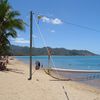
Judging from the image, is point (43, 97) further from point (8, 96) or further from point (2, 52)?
point (2, 52)

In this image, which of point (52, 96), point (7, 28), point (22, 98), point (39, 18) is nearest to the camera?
point (22, 98)

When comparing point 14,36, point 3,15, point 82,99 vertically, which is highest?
point 3,15

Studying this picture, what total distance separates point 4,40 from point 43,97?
1133 centimetres

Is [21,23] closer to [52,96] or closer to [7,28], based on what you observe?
[7,28]

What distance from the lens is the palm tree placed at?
19406mm

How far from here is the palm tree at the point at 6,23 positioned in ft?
63.7

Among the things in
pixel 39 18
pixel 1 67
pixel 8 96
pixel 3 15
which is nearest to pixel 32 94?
pixel 8 96

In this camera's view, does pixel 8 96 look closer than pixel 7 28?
Yes

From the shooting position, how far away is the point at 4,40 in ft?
66.3

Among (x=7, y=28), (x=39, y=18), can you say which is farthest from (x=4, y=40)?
(x=39, y=18)

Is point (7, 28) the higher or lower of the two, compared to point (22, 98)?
higher

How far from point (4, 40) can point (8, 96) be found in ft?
37.7

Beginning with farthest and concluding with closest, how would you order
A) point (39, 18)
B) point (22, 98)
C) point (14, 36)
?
point (14, 36), point (39, 18), point (22, 98)

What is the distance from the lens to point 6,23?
19672mm
